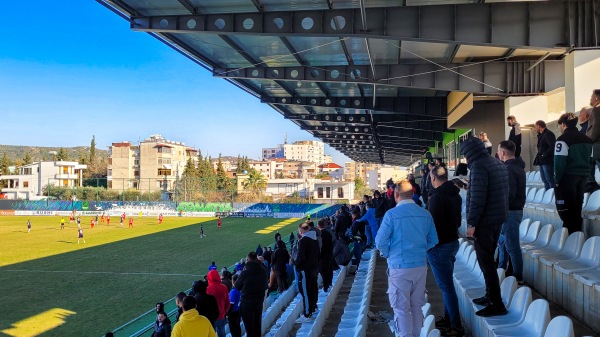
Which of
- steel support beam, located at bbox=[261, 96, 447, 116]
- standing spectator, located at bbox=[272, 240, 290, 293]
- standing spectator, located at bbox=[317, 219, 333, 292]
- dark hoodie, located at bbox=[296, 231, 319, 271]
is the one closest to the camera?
dark hoodie, located at bbox=[296, 231, 319, 271]

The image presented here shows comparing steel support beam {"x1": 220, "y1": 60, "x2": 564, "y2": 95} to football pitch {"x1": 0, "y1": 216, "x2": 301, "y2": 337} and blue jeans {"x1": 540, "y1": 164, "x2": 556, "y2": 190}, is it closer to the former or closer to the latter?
blue jeans {"x1": 540, "y1": 164, "x2": 556, "y2": 190}

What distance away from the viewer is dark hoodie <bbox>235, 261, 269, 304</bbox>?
23.3 feet

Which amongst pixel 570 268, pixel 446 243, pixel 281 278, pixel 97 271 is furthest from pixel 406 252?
pixel 97 271

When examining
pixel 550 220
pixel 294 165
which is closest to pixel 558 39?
pixel 550 220

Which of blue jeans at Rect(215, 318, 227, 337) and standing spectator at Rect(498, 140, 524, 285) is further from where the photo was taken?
blue jeans at Rect(215, 318, 227, 337)

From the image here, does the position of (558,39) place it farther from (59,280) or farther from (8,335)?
(59,280)

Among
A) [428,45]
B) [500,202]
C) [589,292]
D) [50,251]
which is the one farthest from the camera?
[50,251]

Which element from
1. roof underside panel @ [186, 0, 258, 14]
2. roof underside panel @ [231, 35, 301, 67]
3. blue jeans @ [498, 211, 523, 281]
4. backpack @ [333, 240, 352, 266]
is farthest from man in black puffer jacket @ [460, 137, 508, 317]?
roof underside panel @ [231, 35, 301, 67]

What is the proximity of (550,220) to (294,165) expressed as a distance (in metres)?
187

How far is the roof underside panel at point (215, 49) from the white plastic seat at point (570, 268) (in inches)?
426

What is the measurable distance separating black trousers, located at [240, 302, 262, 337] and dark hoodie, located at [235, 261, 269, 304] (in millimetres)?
60

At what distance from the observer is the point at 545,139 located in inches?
→ 272

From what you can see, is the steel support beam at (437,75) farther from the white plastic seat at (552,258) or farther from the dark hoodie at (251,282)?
the white plastic seat at (552,258)

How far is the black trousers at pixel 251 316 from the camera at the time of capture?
23.4 feet
